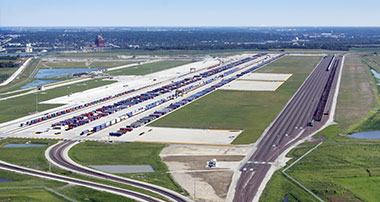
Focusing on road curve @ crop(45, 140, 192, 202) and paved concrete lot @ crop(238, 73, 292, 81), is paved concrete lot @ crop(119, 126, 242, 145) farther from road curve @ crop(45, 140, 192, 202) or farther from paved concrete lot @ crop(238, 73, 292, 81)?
paved concrete lot @ crop(238, 73, 292, 81)

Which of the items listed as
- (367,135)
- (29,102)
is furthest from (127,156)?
(29,102)

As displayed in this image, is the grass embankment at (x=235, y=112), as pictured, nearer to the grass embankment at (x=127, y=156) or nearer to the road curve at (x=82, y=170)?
the grass embankment at (x=127, y=156)

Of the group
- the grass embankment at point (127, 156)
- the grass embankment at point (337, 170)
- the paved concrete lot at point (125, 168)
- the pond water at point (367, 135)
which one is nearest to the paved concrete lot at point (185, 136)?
the grass embankment at point (127, 156)

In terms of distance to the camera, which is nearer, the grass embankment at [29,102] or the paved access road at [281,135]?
the paved access road at [281,135]

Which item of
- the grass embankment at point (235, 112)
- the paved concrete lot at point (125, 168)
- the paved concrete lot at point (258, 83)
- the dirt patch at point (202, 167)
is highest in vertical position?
the paved concrete lot at point (258, 83)

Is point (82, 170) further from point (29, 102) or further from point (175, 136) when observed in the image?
point (29, 102)

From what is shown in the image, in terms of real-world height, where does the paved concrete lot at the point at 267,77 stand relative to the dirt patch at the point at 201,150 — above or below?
above

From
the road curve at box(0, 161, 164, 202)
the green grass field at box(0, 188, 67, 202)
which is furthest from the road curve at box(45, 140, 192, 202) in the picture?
the green grass field at box(0, 188, 67, 202)
